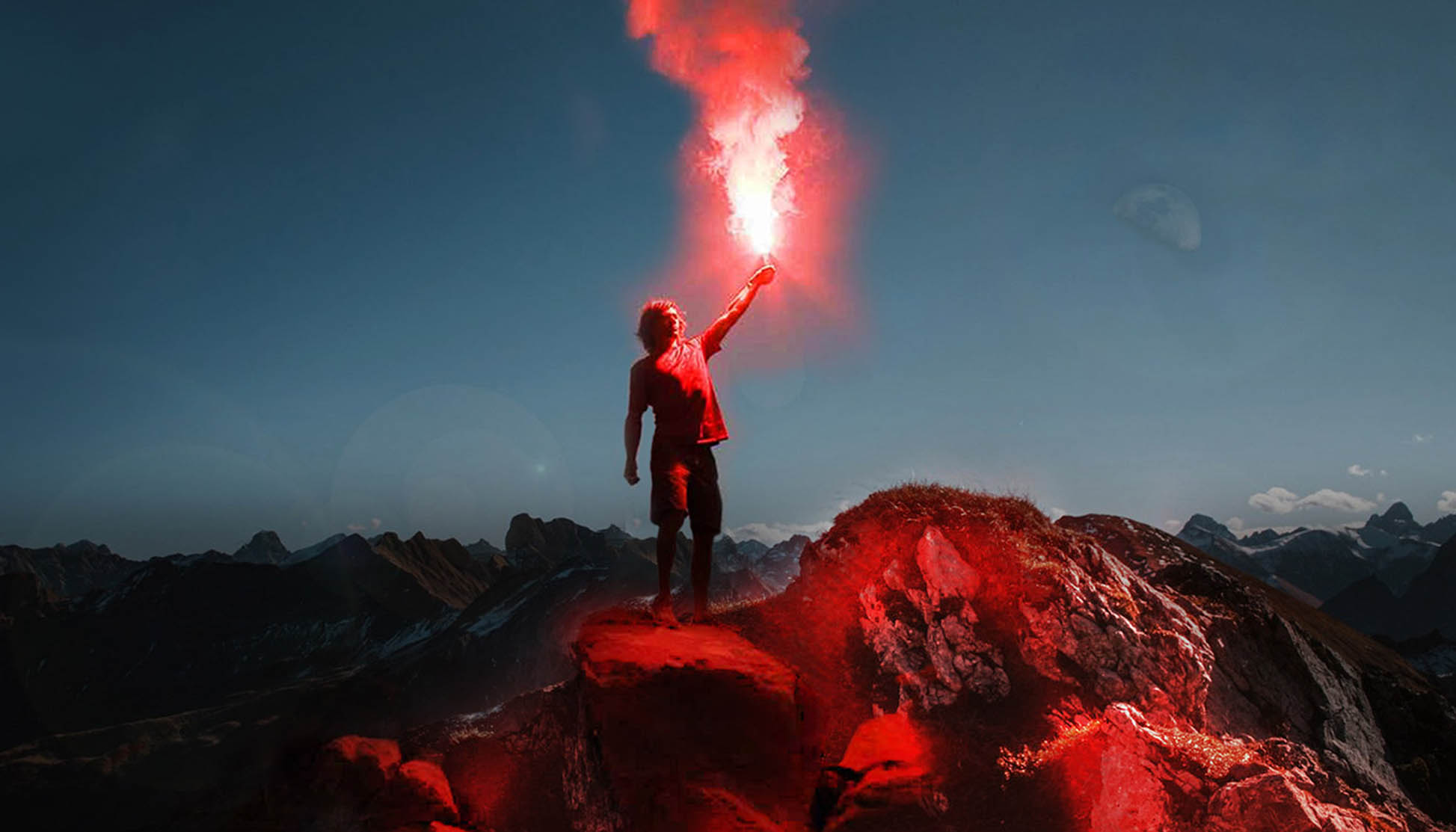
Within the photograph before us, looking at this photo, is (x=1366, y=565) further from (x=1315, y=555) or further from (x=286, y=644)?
(x=286, y=644)

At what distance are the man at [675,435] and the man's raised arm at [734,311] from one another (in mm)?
396

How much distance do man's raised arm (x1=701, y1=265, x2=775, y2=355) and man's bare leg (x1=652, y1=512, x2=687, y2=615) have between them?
246 centimetres

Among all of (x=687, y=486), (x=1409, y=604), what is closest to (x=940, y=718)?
(x=687, y=486)

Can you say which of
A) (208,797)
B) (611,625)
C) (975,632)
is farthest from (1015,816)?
(208,797)

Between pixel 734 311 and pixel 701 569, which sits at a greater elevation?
pixel 734 311

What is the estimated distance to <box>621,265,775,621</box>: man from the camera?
7941mm

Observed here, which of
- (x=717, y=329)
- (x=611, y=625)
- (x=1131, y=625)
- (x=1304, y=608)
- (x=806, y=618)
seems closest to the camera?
(x=611, y=625)

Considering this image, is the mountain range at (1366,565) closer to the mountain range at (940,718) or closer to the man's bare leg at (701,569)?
the mountain range at (940,718)

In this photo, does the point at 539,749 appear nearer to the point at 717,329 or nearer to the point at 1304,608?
the point at 717,329

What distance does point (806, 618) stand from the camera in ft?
44.3

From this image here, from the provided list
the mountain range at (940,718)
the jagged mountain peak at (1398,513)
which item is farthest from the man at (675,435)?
the jagged mountain peak at (1398,513)

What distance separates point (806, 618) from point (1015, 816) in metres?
5.94

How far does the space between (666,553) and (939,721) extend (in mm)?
6146

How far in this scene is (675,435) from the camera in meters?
8.02
